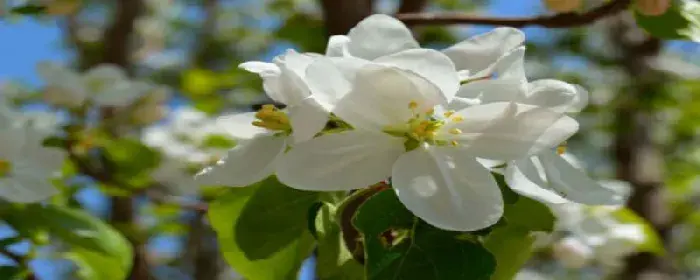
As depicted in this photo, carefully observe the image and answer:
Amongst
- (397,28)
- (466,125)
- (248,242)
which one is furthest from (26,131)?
(466,125)

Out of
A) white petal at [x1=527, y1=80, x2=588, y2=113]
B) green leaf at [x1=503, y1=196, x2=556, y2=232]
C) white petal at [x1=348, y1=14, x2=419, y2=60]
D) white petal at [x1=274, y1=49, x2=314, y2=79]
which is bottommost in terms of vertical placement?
green leaf at [x1=503, y1=196, x2=556, y2=232]

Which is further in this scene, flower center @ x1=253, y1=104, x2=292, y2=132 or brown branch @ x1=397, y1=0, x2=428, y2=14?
brown branch @ x1=397, y1=0, x2=428, y2=14

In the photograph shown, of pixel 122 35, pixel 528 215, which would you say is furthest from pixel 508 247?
pixel 122 35

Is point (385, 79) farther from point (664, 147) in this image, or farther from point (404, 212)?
point (664, 147)

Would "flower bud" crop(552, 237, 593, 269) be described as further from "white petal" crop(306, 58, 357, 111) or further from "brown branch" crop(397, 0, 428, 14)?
"white petal" crop(306, 58, 357, 111)

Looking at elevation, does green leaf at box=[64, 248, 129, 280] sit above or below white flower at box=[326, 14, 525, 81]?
below

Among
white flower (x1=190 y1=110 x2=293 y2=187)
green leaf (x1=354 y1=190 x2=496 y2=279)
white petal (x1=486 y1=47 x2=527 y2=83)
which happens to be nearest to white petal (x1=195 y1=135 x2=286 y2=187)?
white flower (x1=190 y1=110 x2=293 y2=187)
